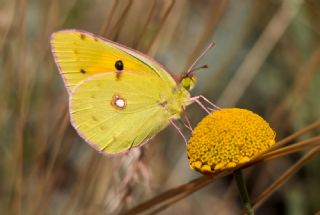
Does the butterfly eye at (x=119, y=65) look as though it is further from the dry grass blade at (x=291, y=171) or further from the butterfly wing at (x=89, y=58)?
the dry grass blade at (x=291, y=171)

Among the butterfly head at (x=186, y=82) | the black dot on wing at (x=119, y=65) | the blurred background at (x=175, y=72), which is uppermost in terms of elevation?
the butterfly head at (x=186, y=82)

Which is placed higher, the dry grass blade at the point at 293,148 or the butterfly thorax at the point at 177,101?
the dry grass blade at the point at 293,148

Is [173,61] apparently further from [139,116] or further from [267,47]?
[139,116]

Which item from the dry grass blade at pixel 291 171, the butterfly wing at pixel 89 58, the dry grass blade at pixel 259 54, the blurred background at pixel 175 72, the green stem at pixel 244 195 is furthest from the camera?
the dry grass blade at pixel 259 54

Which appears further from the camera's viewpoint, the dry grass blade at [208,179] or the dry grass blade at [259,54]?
the dry grass blade at [259,54]

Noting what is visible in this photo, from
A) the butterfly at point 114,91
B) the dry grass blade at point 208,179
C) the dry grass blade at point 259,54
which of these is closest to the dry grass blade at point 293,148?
the dry grass blade at point 208,179

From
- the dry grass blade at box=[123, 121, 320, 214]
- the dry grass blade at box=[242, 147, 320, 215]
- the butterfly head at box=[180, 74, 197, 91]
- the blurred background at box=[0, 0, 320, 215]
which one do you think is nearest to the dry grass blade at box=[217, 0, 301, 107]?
the blurred background at box=[0, 0, 320, 215]

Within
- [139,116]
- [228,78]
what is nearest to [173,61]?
[228,78]
